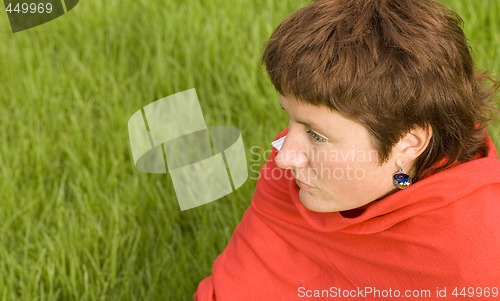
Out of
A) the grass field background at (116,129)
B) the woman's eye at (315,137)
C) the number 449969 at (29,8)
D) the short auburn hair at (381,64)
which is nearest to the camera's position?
the short auburn hair at (381,64)

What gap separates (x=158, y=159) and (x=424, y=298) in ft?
3.91

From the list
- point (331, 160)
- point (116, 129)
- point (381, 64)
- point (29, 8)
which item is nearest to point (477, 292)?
point (331, 160)

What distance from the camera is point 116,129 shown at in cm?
260

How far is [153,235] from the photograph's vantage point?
227 cm

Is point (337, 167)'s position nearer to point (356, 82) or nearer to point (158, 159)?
point (356, 82)

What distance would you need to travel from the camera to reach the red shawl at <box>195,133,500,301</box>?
1.45 meters

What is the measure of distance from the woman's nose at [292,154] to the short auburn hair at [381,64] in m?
0.10

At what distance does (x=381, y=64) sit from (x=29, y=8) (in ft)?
7.21

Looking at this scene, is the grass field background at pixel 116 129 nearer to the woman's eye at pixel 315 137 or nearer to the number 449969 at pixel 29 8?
the number 449969 at pixel 29 8

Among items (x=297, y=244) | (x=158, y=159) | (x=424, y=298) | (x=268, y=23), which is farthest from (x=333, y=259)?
(x=268, y=23)

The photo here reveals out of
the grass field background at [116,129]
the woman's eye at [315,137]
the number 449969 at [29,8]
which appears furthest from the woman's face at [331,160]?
the number 449969 at [29,8]

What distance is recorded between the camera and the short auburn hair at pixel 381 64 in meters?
1.37

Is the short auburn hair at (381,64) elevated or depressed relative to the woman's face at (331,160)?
elevated

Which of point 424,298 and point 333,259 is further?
point 333,259
